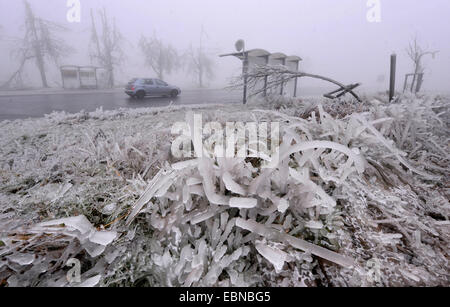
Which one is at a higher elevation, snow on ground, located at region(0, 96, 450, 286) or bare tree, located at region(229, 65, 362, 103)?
bare tree, located at region(229, 65, 362, 103)

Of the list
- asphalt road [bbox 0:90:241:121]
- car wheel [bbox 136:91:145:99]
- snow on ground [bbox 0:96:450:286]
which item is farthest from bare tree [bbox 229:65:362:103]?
car wheel [bbox 136:91:145:99]

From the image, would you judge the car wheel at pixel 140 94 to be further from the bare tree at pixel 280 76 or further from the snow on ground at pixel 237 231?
the snow on ground at pixel 237 231

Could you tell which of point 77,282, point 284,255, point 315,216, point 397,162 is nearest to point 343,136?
point 397,162

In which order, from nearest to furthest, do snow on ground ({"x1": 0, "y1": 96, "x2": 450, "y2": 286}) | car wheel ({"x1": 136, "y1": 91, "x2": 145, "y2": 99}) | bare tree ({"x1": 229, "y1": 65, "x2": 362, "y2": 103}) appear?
snow on ground ({"x1": 0, "y1": 96, "x2": 450, "y2": 286}) < bare tree ({"x1": 229, "y1": 65, "x2": 362, "y2": 103}) < car wheel ({"x1": 136, "y1": 91, "x2": 145, "y2": 99})

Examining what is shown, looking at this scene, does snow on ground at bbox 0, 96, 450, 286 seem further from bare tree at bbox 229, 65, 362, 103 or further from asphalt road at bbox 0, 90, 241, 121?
asphalt road at bbox 0, 90, 241, 121

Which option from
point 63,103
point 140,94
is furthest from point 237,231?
point 63,103

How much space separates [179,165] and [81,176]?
1.33 feet

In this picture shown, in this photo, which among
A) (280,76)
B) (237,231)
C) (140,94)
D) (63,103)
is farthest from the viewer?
→ (140,94)

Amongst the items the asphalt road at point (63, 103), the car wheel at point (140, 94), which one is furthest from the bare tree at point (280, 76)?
the car wheel at point (140, 94)

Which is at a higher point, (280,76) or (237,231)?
(280,76)

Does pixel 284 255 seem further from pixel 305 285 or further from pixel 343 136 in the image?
pixel 343 136

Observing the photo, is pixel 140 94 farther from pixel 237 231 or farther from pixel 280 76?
pixel 237 231

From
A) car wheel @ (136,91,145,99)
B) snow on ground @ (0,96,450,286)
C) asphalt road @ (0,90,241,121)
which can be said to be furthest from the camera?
car wheel @ (136,91,145,99)

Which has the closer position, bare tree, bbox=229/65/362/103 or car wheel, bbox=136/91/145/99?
bare tree, bbox=229/65/362/103
